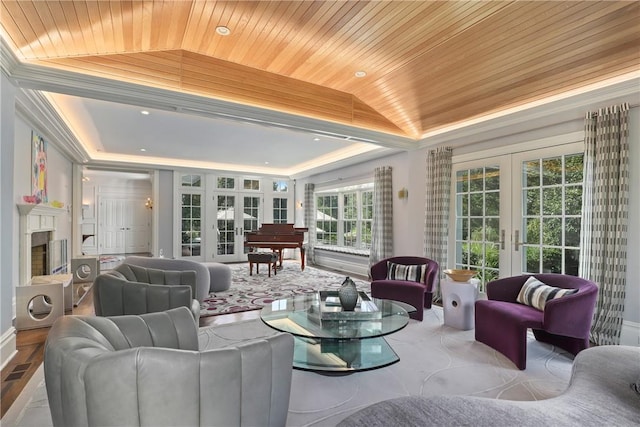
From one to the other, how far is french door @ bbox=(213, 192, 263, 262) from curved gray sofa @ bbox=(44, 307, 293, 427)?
296 inches

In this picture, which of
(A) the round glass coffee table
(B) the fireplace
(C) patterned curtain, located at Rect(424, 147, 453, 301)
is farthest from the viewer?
(C) patterned curtain, located at Rect(424, 147, 453, 301)

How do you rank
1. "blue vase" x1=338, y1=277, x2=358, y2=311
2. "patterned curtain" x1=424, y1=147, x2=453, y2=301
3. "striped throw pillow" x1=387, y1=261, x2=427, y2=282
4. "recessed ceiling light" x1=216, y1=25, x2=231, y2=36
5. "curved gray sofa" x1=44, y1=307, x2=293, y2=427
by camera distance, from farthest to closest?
"patterned curtain" x1=424, y1=147, x2=453, y2=301 < "striped throw pillow" x1=387, y1=261, x2=427, y2=282 < "recessed ceiling light" x1=216, y1=25, x2=231, y2=36 < "blue vase" x1=338, y1=277, x2=358, y2=311 < "curved gray sofa" x1=44, y1=307, x2=293, y2=427

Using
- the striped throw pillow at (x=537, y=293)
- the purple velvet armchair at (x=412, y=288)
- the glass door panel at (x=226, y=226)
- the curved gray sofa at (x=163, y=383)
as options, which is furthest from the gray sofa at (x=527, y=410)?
the glass door panel at (x=226, y=226)

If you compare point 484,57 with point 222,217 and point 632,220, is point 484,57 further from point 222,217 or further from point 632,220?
point 222,217

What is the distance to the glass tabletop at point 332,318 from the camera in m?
2.40

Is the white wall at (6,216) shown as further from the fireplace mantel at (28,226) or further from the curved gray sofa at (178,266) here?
the fireplace mantel at (28,226)

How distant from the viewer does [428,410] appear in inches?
47.5

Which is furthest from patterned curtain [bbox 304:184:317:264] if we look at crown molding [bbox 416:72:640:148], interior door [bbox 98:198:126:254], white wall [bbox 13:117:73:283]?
interior door [bbox 98:198:126:254]

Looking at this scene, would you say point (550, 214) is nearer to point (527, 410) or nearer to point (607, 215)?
point (607, 215)

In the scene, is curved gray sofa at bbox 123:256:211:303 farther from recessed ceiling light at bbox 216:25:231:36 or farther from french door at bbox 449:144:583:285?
french door at bbox 449:144:583:285

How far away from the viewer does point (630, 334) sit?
10.0 feet

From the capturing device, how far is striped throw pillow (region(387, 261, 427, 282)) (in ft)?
13.7

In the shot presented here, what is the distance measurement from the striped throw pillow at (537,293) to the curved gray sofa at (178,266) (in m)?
3.53

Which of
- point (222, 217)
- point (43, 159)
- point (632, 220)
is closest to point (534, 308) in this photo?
point (632, 220)
